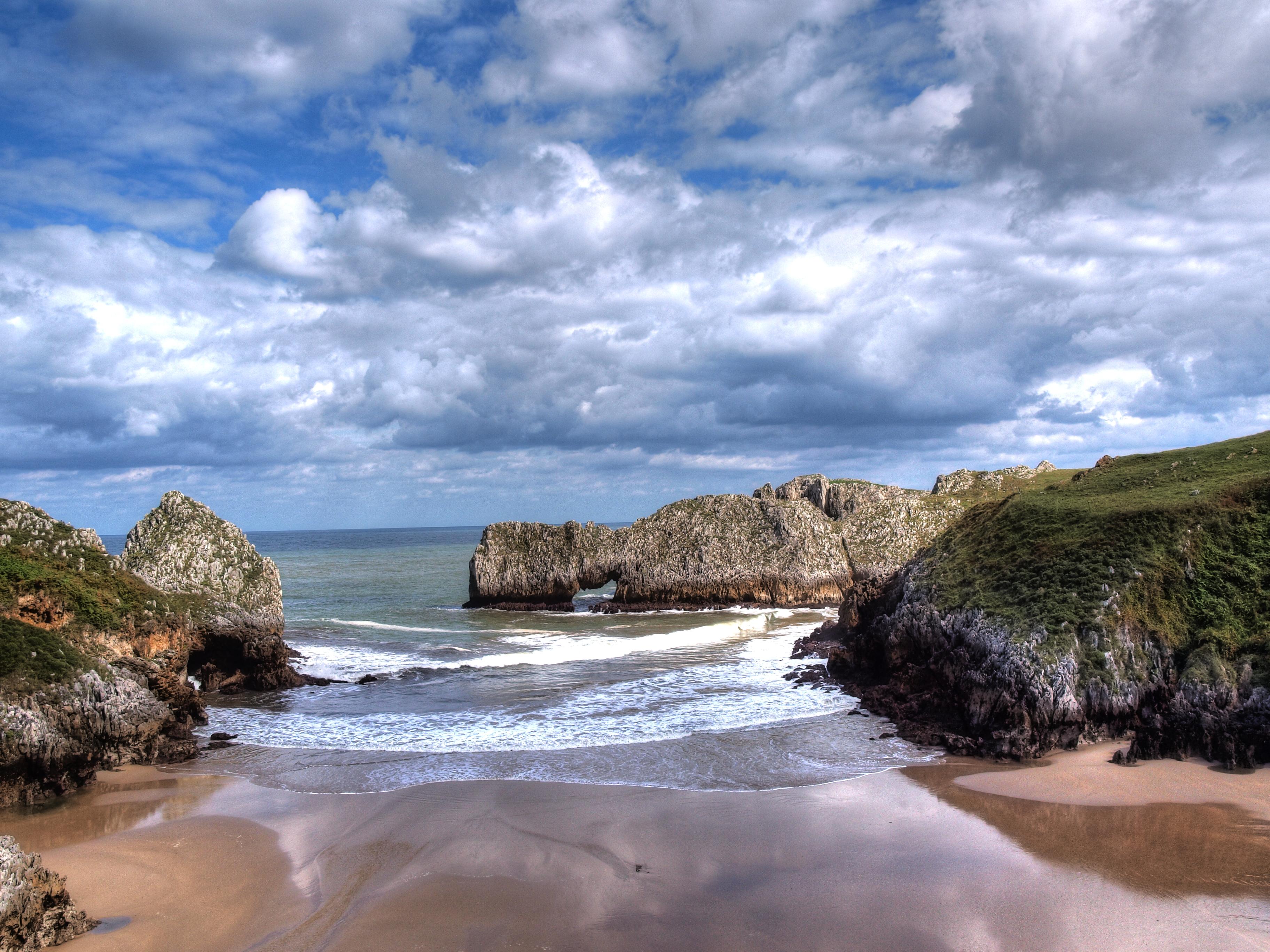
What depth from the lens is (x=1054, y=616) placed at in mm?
14266

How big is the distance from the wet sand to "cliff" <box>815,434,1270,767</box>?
1038 millimetres

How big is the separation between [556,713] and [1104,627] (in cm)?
1159

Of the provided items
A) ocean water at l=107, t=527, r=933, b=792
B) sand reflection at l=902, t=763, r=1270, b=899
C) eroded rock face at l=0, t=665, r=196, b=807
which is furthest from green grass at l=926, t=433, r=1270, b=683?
eroded rock face at l=0, t=665, r=196, b=807

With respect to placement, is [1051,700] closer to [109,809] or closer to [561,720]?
[561,720]

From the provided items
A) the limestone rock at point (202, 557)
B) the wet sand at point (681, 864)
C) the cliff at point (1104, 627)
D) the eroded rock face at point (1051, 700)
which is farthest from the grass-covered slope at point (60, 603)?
the cliff at point (1104, 627)

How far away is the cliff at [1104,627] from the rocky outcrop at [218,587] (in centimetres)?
1628

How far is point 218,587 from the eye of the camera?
79.6 ft

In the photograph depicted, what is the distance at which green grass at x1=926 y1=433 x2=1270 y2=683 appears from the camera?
13617 mm

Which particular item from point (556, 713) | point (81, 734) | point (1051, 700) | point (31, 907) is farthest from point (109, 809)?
point (1051, 700)

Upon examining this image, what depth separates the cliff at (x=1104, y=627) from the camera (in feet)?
41.4

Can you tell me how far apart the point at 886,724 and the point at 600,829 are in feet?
25.7

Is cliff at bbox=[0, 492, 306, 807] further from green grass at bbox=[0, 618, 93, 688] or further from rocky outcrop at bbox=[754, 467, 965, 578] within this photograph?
rocky outcrop at bbox=[754, 467, 965, 578]

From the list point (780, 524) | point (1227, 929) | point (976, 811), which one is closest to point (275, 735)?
point (976, 811)

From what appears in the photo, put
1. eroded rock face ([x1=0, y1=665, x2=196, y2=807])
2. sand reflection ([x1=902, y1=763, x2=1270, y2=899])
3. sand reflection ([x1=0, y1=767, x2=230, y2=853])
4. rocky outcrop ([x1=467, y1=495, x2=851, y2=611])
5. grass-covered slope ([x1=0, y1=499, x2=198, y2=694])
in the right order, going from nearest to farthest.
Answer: sand reflection ([x1=902, y1=763, x2=1270, y2=899]), sand reflection ([x1=0, y1=767, x2=230, y2=853]), eroded rock face ([x1=0, y1=665, x2=196, y2=807]), grass-covered slope ([x1=0, y1=499, x2=198, y2=694]), rocky outcrop ([x1=467, y1=495, x2=851, y2=611])
